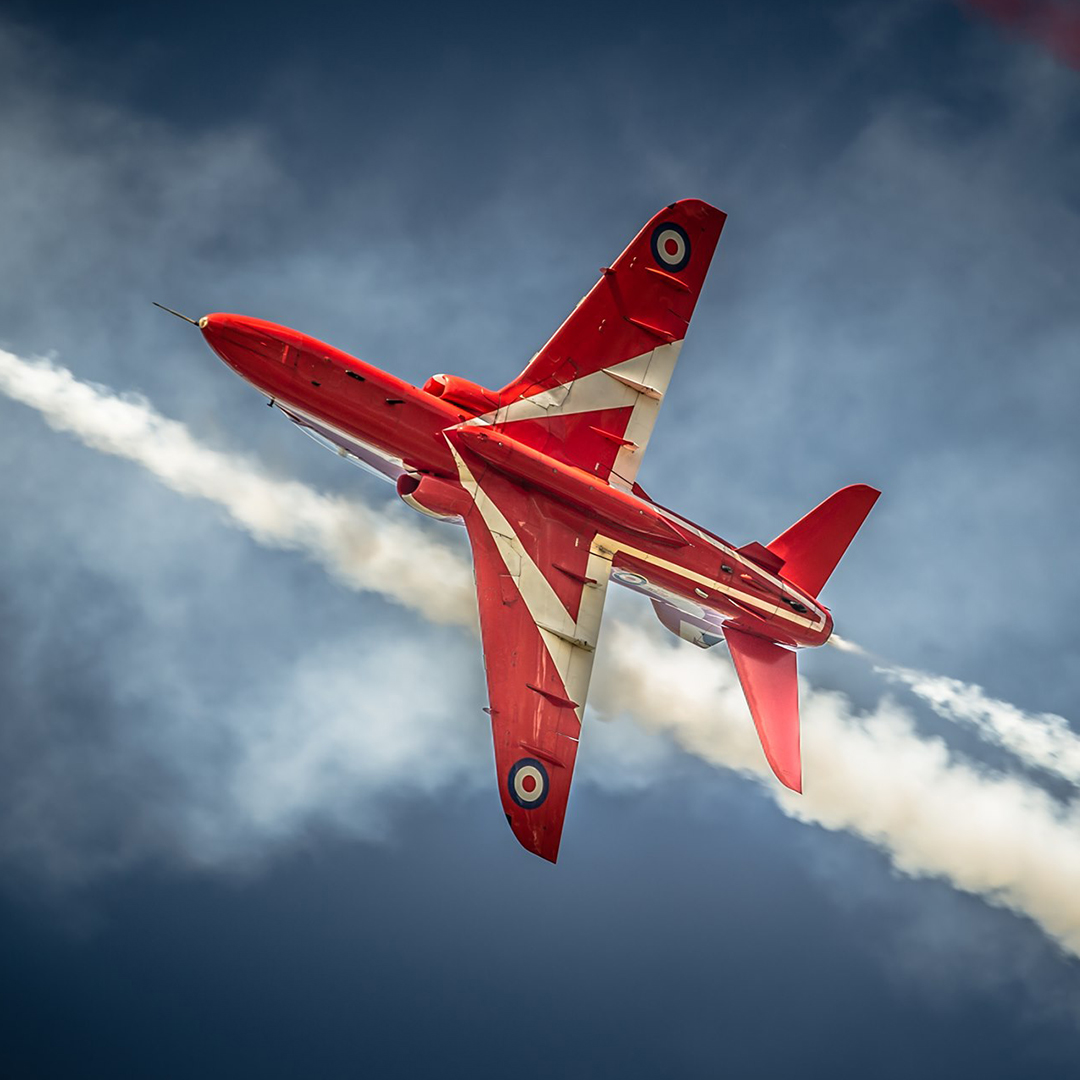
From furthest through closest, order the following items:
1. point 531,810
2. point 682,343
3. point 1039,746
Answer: point 1039,746 → point 682,343 → point 531,810

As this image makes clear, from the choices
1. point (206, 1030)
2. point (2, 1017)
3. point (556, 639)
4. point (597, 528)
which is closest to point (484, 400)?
point (597, 528)

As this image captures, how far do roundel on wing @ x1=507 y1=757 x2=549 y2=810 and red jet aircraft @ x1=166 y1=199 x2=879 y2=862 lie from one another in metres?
0.02

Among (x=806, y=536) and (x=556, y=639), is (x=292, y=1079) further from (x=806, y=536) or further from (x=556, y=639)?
(x=806, y=536)

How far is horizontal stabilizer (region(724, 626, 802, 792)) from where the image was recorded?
17562mm

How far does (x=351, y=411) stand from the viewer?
645 inches

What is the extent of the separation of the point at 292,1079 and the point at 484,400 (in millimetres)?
16153

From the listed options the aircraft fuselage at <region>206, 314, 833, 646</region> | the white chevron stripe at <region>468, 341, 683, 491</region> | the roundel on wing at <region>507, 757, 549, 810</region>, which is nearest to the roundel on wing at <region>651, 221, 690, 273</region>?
the white chevron stripe at <region>468, 341, 683, 491</region>

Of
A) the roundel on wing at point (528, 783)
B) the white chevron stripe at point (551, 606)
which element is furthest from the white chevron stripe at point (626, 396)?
the roundel on wing at point (528, 783)

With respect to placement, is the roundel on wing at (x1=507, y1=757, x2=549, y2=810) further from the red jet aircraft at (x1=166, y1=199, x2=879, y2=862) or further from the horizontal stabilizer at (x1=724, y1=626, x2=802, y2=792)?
the horizontal stabilizer at (x1=724, y1=626, x2=802, y2=792)

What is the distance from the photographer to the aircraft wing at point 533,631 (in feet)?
53.6

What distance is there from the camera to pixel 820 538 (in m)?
19.0

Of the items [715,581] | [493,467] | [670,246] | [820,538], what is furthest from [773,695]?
[670,246]

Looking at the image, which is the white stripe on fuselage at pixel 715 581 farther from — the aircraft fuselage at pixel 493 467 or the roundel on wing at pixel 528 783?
the roundel on wing at pixel 528 783

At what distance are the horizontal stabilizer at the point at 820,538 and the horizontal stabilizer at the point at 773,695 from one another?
4.86 feet
